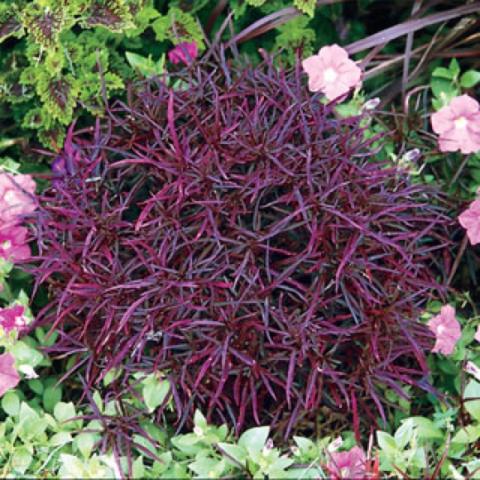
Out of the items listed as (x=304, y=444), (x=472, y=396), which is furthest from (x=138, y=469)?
(x=472, y=396)

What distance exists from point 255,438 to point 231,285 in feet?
1.18

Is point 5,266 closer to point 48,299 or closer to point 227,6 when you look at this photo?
point 48,299

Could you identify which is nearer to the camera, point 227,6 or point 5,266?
point 5,266

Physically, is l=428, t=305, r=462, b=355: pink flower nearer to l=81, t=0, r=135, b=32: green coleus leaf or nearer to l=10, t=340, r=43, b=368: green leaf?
l=10, t=340, r=43, b=368: green leaf

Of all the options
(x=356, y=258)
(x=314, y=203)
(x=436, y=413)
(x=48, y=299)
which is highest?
(x=314, y=203)

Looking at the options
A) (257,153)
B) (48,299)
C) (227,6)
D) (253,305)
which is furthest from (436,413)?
(227,6)

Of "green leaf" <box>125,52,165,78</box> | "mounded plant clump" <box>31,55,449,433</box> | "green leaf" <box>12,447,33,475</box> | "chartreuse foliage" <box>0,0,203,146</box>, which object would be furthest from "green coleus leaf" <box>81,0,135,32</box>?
"green leaf" <box>12,447,33,475</box>

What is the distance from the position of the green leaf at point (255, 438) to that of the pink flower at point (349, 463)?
16cm

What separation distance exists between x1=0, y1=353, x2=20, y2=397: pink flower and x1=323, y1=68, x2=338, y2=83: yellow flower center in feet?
3.76

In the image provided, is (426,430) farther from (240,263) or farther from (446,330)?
(240,263)

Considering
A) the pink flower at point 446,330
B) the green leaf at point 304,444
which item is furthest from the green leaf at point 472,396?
the green leaf at point 304,444

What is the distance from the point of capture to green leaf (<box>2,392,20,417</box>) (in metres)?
2.30

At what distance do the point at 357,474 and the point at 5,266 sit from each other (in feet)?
3.58

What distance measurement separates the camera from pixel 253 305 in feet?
7.24
